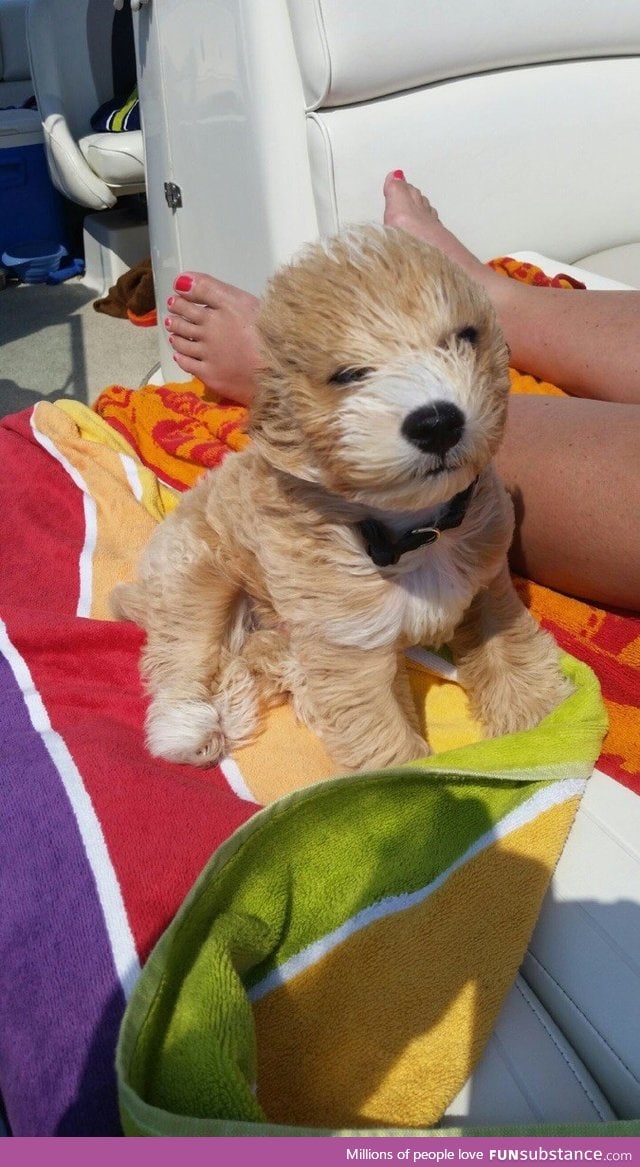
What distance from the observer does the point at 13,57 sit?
6293 mm

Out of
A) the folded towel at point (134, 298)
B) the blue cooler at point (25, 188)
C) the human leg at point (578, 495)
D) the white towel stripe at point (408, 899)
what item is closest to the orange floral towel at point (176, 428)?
the human leg at point (578, 495)

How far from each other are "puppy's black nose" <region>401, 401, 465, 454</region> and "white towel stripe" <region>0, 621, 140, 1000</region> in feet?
2.04

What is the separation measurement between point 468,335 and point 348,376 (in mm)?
151

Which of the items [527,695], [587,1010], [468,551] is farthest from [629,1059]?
[468,551]

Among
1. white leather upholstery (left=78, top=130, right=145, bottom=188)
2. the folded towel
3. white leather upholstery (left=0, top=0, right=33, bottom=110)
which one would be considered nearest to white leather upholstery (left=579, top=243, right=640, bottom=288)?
the folded towel

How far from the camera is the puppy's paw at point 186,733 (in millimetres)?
1311

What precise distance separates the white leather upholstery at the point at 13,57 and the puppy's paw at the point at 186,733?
6.23 meters

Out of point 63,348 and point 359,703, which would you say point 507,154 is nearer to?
point 359,703

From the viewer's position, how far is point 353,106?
1.96 metres

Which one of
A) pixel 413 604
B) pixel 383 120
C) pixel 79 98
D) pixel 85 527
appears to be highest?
pixel 79 98

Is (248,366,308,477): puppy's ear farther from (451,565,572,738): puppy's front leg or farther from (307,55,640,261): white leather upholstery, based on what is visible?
(307,55,640,261): white leather upholstery

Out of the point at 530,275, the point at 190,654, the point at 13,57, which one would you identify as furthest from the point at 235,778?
the point at 13,57

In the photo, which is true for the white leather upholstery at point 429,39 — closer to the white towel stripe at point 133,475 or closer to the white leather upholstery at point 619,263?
the white leather upholstery at point 619,263

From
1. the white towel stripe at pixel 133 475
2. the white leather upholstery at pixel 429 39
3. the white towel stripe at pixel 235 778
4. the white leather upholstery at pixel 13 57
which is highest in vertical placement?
the white leather upholstery at pixel 13 57
